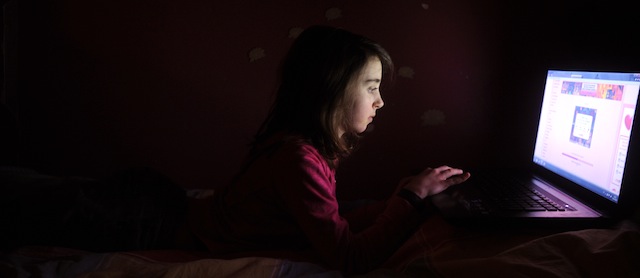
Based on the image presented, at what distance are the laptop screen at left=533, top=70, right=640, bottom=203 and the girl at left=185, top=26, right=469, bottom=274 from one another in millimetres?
260

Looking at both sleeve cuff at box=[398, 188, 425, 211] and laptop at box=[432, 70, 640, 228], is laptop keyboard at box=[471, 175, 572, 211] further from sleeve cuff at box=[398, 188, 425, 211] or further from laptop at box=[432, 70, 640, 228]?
sleeve cuff at box=[398, 188, 425, 211]

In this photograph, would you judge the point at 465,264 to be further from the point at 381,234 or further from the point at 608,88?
the point at 608,88

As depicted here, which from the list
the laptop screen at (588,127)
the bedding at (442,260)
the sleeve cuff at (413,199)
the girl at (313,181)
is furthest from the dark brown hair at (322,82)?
the laptop screen at (588,127)

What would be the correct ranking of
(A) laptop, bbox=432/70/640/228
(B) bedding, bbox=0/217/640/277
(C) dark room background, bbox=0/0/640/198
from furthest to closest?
(C) dark room background, bbox=0/0/640/198
(A) laptop, bbox=432/70/640/228
(B) bedding, bbox=0/217/640/277

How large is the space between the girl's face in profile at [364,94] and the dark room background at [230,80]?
53 centimetres

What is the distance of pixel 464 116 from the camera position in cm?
149

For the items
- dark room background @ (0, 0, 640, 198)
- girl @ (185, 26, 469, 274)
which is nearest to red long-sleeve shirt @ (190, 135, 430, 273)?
girl @ (185, 26, 469, 274)

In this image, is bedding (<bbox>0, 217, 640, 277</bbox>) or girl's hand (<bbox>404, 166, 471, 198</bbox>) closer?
bedding (<bbox>0, 217, 640, 277</bbox>)

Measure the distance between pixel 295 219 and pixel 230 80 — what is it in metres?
0.83

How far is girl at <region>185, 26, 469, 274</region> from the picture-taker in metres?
0.81

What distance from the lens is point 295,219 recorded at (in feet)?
2.83

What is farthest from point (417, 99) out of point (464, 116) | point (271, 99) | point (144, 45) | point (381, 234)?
point (144, 45)

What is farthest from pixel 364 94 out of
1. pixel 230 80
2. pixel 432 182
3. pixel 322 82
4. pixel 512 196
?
pixel 230 80

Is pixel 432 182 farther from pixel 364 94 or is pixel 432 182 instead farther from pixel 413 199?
pixel 364 94
